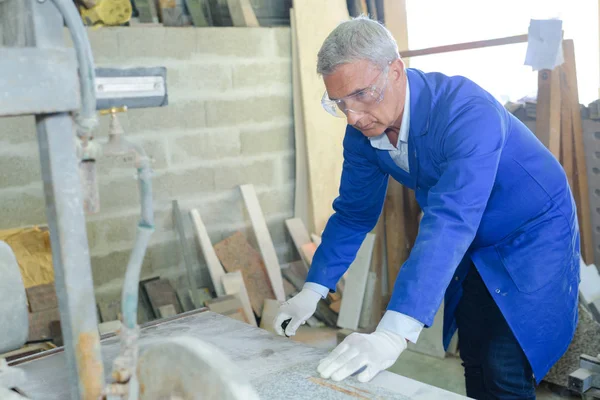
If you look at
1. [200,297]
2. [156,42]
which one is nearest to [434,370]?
[200,297]

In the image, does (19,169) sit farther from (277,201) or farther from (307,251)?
(307,251)

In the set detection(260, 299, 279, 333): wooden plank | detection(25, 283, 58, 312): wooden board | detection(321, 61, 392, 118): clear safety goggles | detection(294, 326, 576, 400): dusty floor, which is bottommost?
detection(294, 326, 576, 400): dusty floor

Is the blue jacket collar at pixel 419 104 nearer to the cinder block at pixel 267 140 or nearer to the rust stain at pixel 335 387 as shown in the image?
the rust stain at pixel 335 387

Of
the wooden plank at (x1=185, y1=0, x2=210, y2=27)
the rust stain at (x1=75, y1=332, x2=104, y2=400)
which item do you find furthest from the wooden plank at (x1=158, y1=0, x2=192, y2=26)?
the rust stain at (x1=75, y1=332, x2=104, y2=400)

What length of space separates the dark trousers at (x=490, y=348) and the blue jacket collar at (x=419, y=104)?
49cm

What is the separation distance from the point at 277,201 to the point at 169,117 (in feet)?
3.03

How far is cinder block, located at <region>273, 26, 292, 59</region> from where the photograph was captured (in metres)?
3.97

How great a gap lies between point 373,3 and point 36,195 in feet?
7.62

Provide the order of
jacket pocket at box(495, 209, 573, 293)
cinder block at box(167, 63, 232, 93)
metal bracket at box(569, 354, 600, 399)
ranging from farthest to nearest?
1. cinder block at box(167, 63, 232, 93)
2. metal bracket at box(569, 354, 600, 399)
3. jacket pocket at box(495, 209, 573, 293)

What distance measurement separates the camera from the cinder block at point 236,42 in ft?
12.0

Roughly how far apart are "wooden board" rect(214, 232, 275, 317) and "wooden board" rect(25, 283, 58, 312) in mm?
1005

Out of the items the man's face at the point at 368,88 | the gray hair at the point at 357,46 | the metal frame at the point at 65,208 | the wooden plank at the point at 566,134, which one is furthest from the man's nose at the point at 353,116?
the wooden plank at the point at 566,134

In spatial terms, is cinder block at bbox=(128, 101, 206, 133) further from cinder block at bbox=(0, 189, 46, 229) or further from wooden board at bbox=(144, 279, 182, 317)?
wooden board at bbox=(144, 279, 182, 317)

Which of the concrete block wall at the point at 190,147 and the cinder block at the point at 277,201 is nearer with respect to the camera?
the concrete block wall at the point at 190,147
